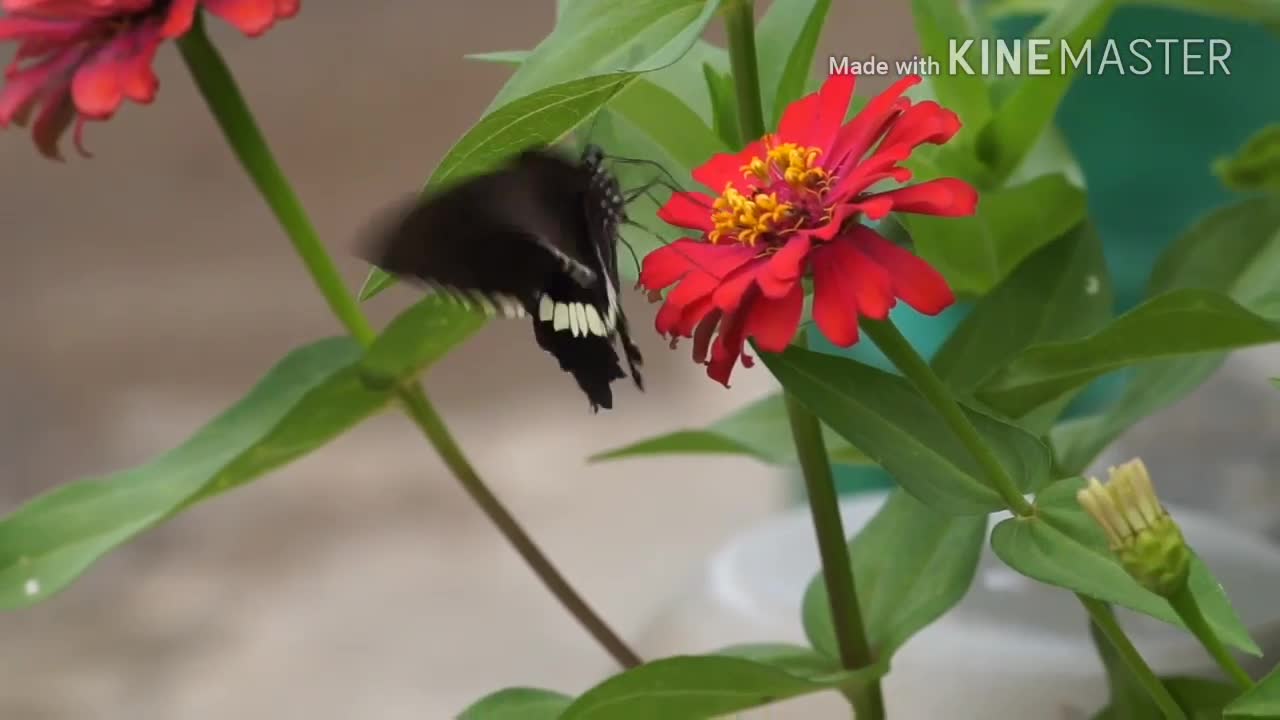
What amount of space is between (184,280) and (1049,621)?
65 cm

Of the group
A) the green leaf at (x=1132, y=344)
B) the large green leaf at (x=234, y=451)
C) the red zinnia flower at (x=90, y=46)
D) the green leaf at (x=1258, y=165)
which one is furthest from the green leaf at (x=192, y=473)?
the green leaf at (x=1258, y=165)

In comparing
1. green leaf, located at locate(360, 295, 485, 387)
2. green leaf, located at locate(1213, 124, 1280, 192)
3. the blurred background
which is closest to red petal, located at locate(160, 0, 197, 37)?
green leaf, located at locate(360, 295, 485, 387)

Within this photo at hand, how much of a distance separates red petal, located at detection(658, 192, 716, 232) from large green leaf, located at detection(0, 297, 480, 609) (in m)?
0.10

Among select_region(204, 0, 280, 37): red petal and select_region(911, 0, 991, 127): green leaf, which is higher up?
select_region(204, 0, 280, 37): red petal

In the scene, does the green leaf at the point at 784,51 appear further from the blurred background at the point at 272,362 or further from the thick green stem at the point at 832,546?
the blurred background at the point at 272,362

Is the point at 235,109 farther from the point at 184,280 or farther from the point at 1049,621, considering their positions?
the point at 184,280

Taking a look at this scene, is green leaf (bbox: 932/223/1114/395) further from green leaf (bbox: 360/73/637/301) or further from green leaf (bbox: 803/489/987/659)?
green leaf (bbox: 360/73/637/301)

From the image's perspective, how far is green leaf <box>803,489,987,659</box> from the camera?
0.34 m

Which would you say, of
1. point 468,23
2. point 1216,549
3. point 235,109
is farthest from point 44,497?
point 468,23

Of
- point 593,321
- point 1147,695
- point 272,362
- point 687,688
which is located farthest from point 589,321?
point 272,362

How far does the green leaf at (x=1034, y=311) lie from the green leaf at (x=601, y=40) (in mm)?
134

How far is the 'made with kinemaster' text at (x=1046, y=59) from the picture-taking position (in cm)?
38

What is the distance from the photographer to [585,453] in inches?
34.2

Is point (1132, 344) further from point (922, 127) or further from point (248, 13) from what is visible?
point (248, 13)
